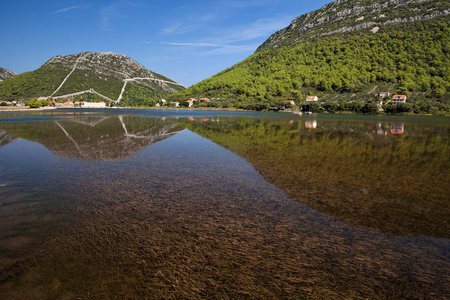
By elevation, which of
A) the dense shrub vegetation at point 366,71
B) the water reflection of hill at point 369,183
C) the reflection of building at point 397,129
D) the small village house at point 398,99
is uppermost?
the dense shrub vegetation at point 366,71

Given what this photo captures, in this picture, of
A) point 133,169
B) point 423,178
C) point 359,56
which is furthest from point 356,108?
point 133,169

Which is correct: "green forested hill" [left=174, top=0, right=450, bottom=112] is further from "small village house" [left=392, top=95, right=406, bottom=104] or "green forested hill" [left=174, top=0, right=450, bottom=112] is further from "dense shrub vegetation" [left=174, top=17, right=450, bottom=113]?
"small village house" [left=392, top=95, right=406, bottom=104]

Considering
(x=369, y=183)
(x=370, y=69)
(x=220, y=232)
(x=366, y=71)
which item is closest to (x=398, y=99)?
(x=366, y=71)

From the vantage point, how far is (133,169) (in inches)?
488

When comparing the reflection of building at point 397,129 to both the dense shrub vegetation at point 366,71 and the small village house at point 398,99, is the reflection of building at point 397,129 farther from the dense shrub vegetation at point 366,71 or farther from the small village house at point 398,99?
the small village house at point 398,99

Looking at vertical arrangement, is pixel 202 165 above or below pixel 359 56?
below

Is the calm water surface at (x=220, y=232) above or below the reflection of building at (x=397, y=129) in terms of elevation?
below

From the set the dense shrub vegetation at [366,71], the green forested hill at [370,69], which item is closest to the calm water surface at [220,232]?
the dense shrub vegetation at [366,71]

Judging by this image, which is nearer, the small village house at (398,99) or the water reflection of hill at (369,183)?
the water reflection of hill at (369,183)

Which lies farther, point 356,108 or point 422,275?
point 356,108

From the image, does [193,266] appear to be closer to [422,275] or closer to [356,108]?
[422,275]

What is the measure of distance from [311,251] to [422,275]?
207 centimetres

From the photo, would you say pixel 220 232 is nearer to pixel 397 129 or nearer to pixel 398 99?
pixel 397 129

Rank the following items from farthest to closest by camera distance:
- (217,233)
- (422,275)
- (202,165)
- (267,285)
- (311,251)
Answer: (202,165) → (217,233) → (311,251) → (422,275) → (267,285)
